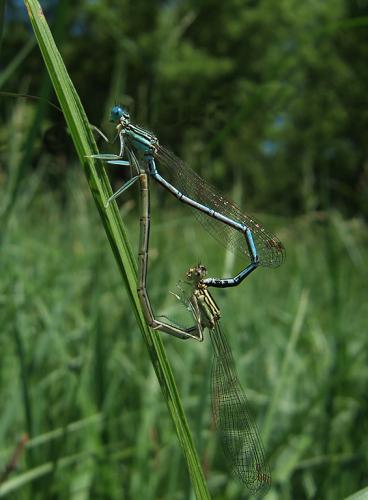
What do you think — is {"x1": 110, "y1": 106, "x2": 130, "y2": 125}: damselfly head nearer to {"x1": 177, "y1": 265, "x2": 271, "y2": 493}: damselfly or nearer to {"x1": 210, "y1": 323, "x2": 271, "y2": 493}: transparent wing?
{"x1": 177, "y1": 265, "x2": 271, "y2": 493}: damselfly

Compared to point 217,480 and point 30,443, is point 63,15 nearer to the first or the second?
point 30,443

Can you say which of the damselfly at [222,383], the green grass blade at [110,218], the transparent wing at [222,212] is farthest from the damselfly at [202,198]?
the green grass blade at [110,218]

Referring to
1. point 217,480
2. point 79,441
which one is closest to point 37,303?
point 79,441

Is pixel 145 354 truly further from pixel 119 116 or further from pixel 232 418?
pixel 119 116

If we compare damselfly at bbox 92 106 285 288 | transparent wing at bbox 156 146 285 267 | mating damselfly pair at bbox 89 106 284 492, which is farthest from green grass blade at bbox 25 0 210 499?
transparent wing at bbox 156 146 285 267

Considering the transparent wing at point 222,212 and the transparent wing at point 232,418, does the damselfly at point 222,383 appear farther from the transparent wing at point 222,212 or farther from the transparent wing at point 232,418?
the transparent wing at point 222,212

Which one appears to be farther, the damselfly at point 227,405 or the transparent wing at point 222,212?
the transparent wing at point 222,212
